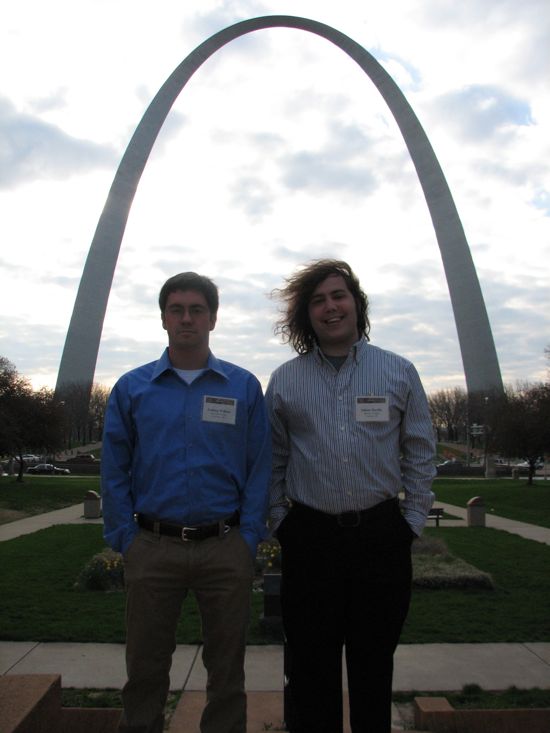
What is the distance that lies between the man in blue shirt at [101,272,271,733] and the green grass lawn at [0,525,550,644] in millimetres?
3465

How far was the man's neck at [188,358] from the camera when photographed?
3.43m

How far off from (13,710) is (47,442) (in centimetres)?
3353

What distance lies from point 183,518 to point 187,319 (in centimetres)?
88

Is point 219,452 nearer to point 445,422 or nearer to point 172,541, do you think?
point 172,541

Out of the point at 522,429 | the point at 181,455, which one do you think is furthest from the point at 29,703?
the point at 522,429

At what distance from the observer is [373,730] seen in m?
3.10

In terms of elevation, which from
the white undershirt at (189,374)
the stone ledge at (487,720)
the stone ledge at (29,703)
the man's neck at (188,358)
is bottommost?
the stone ledge at (487,720)

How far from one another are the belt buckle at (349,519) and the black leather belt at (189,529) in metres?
0.51

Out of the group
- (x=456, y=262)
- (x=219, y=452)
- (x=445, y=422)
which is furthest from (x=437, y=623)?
(x=445, y=422)

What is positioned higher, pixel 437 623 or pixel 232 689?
pixel 232 689

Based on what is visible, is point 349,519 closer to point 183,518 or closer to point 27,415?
point 183,518

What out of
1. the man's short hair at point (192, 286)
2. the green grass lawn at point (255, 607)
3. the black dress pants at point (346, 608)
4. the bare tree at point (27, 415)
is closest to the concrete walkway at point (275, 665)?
the green grass lawn at point (255, 607)

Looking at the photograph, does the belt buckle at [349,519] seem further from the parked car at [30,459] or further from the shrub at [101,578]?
the parked car at [30,459]

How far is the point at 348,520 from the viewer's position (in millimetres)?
3074
